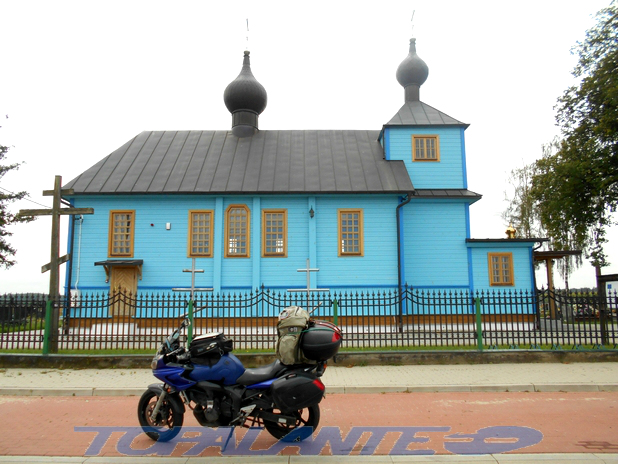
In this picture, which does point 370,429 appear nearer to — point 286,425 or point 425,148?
point 286,425

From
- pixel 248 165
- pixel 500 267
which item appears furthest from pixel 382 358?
pixel 248 165

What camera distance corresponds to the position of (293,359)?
531 cm

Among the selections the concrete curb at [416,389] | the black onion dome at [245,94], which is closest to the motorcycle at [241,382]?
the concrete curb at [416,389]

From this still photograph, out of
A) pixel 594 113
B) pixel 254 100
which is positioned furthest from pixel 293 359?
pixel 594 113

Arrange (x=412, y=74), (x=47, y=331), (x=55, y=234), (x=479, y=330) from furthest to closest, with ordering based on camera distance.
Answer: (x=412, y=74)
(x=55, y=234)
(x=479, y=330)
(x=47, y=331)

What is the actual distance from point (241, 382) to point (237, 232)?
13.4 m

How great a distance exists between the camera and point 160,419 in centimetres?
576

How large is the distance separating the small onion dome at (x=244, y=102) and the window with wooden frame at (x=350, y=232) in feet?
23.6

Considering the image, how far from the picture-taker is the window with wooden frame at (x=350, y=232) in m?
18.4

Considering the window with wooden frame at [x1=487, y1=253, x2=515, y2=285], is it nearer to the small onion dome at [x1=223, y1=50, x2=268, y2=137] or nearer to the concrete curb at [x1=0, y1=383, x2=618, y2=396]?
the concrete curb at [x1=0, y1=383, x2=618, y2=396]

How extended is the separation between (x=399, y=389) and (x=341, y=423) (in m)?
2.41

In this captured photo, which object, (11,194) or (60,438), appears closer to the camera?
(60,438)

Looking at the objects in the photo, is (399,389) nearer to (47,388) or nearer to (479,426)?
(479,426)

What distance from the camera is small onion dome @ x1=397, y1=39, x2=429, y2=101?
77.1ft
